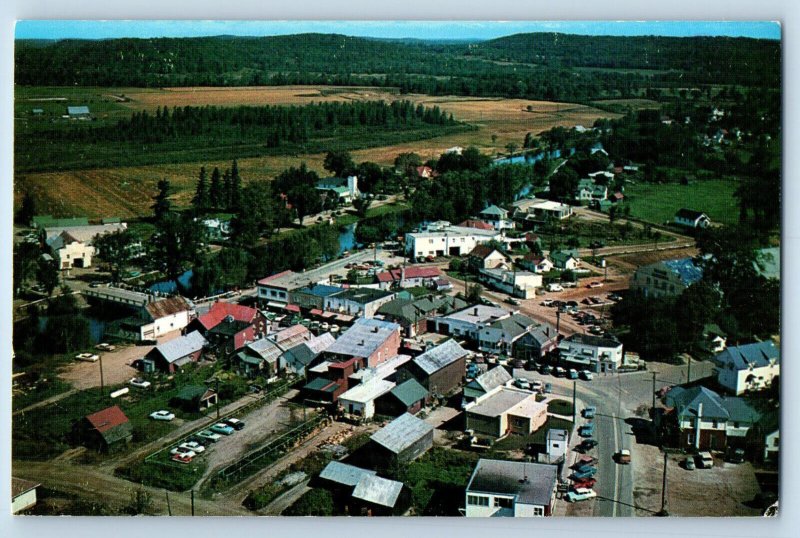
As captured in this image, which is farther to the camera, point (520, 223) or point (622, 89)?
point (520, 223)

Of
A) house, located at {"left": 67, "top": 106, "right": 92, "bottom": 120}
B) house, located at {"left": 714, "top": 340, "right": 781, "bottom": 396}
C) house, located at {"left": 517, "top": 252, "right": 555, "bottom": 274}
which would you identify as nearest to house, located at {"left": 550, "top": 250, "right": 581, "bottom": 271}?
house, located at {"left": 517, "top": 252, "right": 555, "bottom": 274}

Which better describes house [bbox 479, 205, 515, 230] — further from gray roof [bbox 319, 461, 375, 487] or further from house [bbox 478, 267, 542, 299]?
gray roof [bbox 319, 461, 375, 487]

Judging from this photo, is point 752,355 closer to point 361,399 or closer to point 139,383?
point 361,399

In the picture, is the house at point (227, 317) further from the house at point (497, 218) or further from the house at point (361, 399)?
the house at point (497, 218)

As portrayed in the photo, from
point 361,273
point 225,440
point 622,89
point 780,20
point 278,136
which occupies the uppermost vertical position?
point 780,20

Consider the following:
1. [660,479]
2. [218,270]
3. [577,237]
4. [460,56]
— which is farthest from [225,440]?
[577,237]

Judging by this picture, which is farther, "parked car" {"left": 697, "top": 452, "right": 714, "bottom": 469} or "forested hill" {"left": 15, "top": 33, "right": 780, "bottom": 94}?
"forested hill" {"left": 15, "top": 33, "right": 780, "bottom": 94}

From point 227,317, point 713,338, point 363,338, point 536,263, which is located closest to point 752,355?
point 713,338

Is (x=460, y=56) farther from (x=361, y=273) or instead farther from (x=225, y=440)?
(x=225, y=440)
